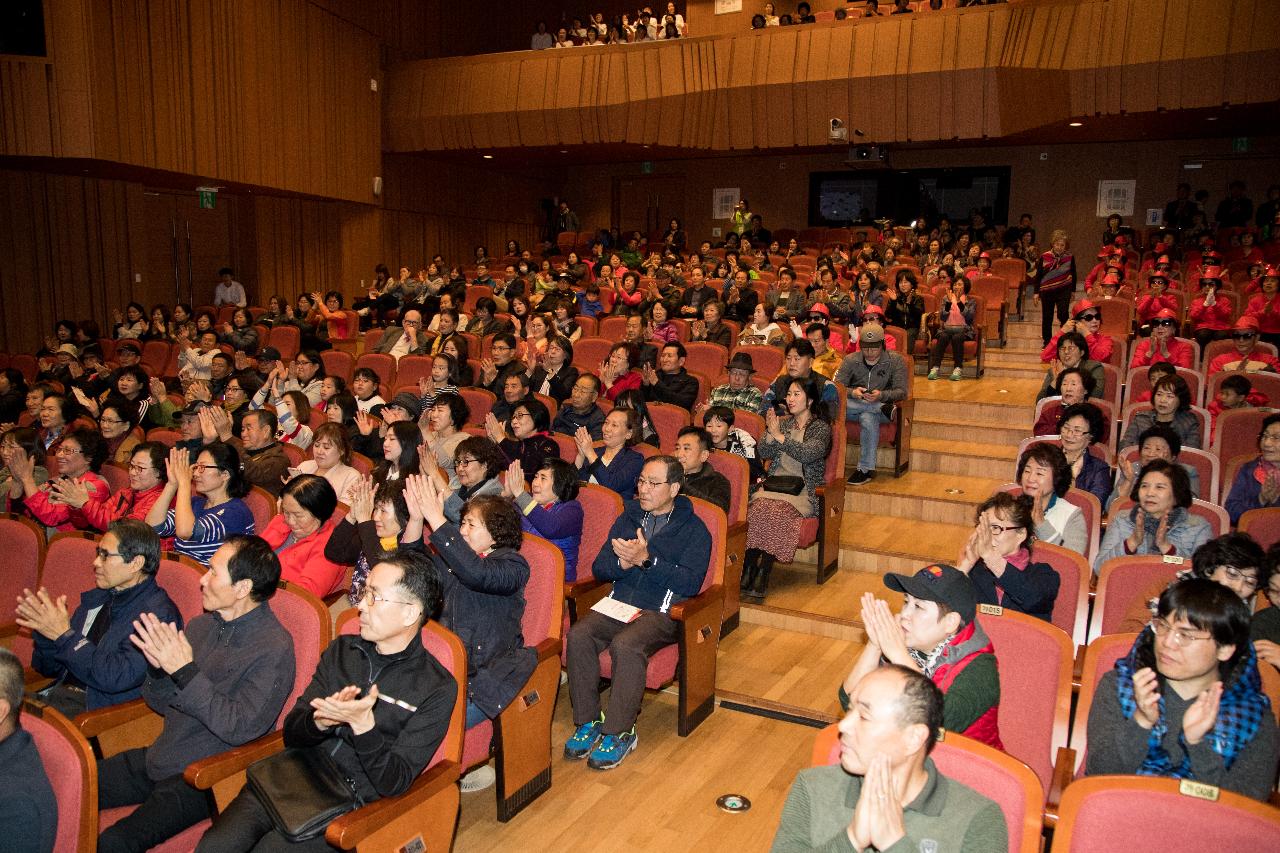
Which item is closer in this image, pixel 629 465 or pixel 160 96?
pixel 629 465

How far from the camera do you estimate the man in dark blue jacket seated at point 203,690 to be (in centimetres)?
217

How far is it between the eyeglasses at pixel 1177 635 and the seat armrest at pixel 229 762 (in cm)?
201

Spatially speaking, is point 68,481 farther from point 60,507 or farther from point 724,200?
point 724,200

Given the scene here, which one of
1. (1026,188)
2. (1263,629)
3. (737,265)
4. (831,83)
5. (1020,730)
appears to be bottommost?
(1020,730)

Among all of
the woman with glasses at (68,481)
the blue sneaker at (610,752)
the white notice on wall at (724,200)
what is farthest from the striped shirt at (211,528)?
the white notice on wall at (724,200)

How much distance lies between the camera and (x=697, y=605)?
3100 millimetres

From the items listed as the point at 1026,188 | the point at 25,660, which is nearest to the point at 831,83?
the point at 1026,188

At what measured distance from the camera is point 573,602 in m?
3.23

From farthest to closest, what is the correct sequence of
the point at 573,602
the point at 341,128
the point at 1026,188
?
the point at 1026,188
the point at 341,128
the point at 573,602

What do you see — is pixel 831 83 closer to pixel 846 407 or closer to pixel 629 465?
pixel 846 407

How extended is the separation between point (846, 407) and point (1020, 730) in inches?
121

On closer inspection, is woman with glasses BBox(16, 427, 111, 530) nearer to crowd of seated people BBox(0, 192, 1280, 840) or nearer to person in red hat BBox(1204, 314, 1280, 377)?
crowd of seated people BBox(0, 192, 1280, 840)

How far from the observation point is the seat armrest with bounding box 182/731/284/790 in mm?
2115

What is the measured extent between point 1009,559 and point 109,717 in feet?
8.08
